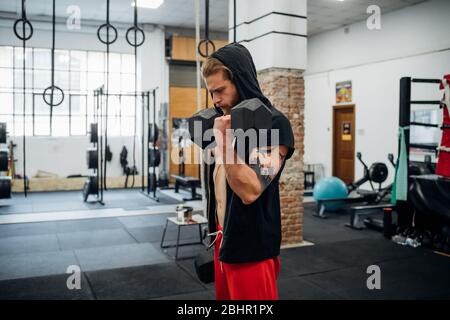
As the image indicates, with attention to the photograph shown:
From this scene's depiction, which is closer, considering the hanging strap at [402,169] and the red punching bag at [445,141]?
the red punching bag at [445,141]

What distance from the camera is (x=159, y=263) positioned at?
4086mm

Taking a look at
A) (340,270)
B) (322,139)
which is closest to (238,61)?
(340,270)

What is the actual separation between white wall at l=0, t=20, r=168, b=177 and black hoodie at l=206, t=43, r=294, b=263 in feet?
28.7

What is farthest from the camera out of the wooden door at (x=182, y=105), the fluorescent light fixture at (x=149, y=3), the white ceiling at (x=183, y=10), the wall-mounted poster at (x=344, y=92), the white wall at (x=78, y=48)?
the wooden door at (x=182, y=105)

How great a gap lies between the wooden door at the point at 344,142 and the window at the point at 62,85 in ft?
15.7

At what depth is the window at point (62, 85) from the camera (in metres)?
9.01

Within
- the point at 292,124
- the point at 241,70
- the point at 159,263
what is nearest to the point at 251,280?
the point at 241,70

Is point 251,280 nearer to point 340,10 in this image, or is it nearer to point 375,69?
point 340,10

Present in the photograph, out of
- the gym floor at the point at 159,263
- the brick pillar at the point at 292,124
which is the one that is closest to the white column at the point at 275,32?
the brick pillar at the point at 292,124

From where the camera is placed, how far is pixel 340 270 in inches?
153

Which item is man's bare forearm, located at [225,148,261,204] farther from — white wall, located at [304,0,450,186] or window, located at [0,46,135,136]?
window, located at [0,46,135,136]

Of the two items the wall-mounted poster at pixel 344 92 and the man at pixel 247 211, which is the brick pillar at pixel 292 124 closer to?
the man at pixel 247 211

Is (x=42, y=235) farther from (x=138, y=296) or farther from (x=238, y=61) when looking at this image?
(x=238, y=61)

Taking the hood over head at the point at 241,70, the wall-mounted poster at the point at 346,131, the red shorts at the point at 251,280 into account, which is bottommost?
the red shorts at the point at 251,280
